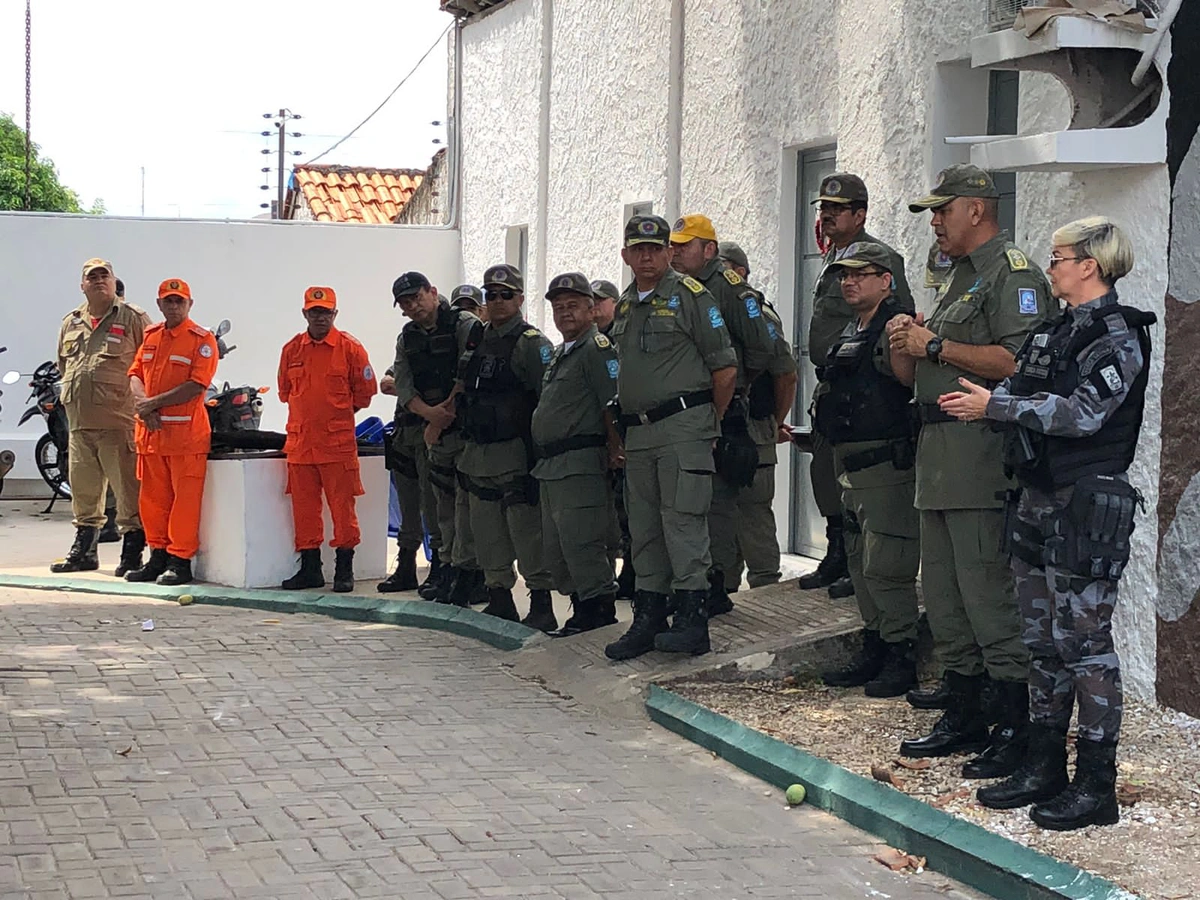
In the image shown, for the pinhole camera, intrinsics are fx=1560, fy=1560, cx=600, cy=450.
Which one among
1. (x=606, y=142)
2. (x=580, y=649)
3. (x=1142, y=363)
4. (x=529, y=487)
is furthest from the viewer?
(x=606, y=142)

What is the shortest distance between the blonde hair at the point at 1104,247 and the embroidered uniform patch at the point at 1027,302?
633 mm

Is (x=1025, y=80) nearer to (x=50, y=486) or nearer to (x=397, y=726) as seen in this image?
(x=397, y=726)

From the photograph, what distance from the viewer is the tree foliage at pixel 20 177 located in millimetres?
41000

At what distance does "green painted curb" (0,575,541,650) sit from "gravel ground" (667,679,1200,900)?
1.83 meters

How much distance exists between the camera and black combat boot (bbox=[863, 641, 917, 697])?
22.9 ft

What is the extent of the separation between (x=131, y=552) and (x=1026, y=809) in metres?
7.42

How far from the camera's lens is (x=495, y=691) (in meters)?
7.68

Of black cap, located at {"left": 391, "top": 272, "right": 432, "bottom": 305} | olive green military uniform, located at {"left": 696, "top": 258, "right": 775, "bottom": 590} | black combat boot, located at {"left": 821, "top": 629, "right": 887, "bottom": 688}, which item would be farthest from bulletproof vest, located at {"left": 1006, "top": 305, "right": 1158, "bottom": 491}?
black cap, located at {"left": 391, "top": 272, "right": 432, "bottom": 305}

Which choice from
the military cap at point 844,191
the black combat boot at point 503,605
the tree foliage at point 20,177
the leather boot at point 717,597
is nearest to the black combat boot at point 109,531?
the black combat boot at point 503,605

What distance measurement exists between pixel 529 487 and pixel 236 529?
268 centimetres

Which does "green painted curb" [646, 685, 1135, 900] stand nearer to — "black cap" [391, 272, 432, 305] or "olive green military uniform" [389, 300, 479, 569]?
"olive green military uniform" [389, 300, 479, 569]

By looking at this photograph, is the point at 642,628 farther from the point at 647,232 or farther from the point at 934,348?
the point at 934,348

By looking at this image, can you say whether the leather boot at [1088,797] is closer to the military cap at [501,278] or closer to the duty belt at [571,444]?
the duty belt at [571,444]

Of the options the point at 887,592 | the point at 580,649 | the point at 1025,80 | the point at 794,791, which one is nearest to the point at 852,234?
the point at 1025,80
